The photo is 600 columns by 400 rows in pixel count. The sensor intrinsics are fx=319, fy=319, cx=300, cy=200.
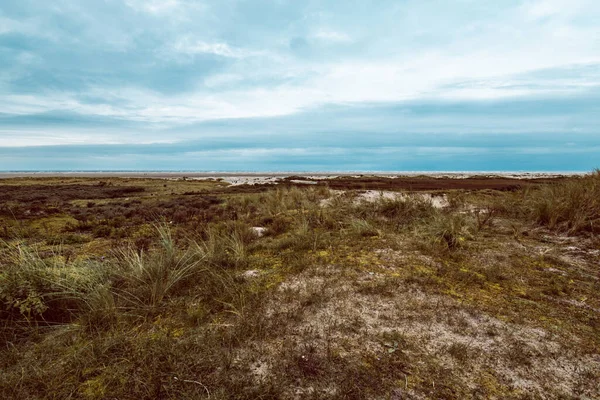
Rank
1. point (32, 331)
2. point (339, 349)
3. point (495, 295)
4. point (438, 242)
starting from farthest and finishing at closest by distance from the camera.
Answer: point (438, 242)
point (495, 295)
point (32, 331)
point (339, 349)

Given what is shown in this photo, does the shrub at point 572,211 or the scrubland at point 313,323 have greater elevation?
the shrub at point 572,211

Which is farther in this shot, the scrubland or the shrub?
the shrub

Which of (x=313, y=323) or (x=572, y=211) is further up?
(x=572, y=211)

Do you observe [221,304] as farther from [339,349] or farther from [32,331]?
[32,331]

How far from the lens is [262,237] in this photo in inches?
263

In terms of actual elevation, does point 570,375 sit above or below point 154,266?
below

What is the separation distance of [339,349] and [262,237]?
14.1 ft

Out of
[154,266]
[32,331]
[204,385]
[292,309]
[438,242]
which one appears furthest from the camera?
[438,242]

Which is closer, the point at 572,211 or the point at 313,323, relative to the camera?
the point at 313,323

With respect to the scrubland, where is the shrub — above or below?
above

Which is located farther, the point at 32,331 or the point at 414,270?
the point at 414,270

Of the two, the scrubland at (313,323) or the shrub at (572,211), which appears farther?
the shrub at (572,211)

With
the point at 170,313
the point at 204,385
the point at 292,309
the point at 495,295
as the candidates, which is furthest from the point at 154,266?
the point at 495,295

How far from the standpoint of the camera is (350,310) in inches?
125
